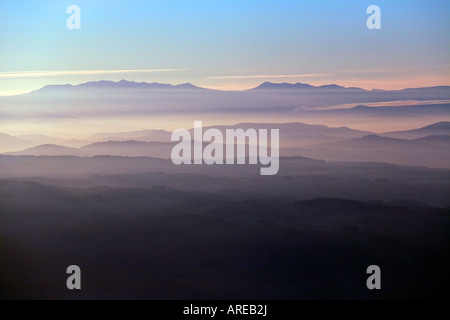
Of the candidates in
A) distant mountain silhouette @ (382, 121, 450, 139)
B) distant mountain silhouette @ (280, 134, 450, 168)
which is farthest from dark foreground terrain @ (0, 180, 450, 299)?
distant mountain silhouette @ (382, 121, 450, 139)

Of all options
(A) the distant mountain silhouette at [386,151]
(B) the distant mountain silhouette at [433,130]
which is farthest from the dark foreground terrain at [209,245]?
(B) the distant mountain silhouette at [433,130]

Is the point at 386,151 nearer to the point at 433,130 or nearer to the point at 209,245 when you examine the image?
the point at 433,130

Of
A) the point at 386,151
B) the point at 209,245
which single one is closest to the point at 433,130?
the point at 386,151

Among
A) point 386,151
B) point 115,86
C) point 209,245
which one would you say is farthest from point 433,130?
point 115,86

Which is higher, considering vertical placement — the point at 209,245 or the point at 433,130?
the point at 433,130

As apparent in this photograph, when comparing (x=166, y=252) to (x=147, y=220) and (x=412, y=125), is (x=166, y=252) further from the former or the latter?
(x=412, y=125)

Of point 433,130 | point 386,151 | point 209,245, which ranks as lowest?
point 209,245

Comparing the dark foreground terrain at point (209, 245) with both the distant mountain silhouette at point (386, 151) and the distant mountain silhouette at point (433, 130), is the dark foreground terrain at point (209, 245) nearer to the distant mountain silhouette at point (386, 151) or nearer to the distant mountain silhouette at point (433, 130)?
the distant mountain silhouette at point (386, 151)

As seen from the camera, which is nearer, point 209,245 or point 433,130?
point 209,245
